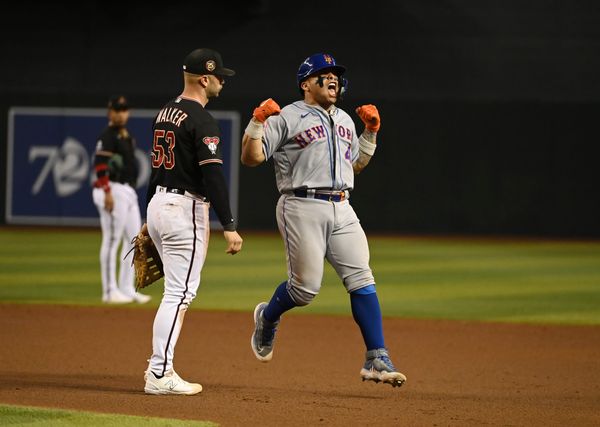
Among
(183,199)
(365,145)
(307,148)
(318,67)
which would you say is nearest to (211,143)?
(183,199)

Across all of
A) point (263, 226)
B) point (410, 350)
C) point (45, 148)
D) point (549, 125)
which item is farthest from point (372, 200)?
point (410, 350)

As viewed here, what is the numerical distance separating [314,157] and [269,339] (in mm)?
1291

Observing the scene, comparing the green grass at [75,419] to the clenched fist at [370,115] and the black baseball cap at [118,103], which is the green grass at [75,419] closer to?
the clenched fist at [370,115]

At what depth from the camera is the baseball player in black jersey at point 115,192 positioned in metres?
11.0

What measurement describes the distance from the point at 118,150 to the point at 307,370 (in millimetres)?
4263

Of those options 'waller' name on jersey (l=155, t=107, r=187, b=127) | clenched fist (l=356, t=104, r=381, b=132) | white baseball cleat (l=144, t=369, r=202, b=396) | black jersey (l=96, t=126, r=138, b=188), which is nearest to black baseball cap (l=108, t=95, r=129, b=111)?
black jersey (l=96, t=126, r=138, b=188)

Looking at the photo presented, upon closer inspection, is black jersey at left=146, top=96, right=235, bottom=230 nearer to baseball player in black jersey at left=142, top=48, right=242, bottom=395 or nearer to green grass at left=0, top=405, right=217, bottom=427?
baseball player in black jersey at left=142, top=48, right=242, bottom=395

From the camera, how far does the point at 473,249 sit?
747 inches

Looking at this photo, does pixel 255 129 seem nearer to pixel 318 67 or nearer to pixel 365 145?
pixel 318 67

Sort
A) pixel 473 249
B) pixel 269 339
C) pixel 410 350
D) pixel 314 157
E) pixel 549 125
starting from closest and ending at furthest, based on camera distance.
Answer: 1. pixel 314 157
2. pixel 269 339
3. pixel 410 350
4. pixel 473 249
5. pixel 549 125

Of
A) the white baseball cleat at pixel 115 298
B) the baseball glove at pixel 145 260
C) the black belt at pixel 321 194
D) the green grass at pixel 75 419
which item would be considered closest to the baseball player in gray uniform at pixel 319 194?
the black belt at pixel 321 194

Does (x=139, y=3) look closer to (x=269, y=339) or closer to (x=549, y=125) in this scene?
(x=549, y=125)

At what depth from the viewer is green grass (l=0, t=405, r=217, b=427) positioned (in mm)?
5449

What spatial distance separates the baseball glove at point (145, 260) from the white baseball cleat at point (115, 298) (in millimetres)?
4638
